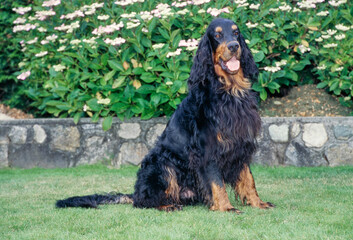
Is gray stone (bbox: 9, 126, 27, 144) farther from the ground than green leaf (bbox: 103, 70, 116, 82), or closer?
closer

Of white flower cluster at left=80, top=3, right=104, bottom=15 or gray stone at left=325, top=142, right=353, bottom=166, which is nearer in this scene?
gray stone at left=325, top=142, right=353, bottom=166

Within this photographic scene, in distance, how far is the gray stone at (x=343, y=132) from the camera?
20.0ft

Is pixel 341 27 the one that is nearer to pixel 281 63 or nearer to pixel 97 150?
pixel 281 63

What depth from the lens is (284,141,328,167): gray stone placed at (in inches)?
243

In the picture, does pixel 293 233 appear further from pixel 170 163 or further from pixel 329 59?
pixel 329 59

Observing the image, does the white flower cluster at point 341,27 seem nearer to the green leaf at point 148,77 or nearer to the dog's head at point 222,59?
the green leaf at point 148,77

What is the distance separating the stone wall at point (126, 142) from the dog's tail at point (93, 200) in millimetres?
1996

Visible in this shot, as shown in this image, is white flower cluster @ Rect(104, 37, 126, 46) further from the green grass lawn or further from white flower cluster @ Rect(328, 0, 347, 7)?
white flower cluster @ Rect(328, 0, 347, 7)

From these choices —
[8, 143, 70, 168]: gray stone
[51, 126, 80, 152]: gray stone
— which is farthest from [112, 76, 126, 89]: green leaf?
[8, 143, 70, 168]: gray stone

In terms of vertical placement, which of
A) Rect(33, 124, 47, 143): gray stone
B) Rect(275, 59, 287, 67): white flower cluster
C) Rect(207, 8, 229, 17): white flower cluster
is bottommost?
Rect(33, 124, 47, 143): gray stone

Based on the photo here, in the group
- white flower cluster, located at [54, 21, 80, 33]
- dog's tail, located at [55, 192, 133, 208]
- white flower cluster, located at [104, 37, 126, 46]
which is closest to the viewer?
dog's tail, located at [55, 192, 133, 208]

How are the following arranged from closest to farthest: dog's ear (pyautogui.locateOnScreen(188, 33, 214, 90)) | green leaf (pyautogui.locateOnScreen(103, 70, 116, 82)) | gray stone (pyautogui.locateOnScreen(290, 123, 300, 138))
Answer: dog's ear (pyautogui.locateOnScreen(188, 33, 214, 90)) → gray stone (pyautogui.locateOnScreen(290, 123, 300, 138)) → green leaf (pyautogui.locateOnScreen(103, 70, 116, 82))

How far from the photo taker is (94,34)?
7.13m

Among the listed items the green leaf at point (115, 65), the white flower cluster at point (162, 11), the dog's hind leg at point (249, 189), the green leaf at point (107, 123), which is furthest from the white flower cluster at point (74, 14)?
the dog's hind leg at point (249, 189)
